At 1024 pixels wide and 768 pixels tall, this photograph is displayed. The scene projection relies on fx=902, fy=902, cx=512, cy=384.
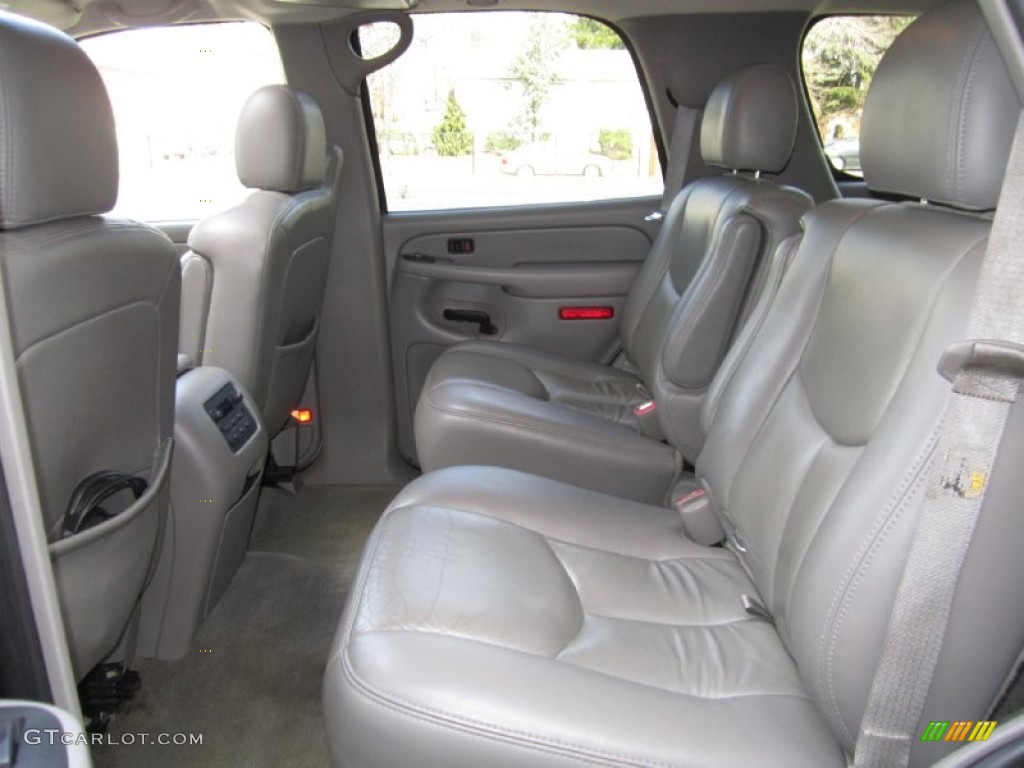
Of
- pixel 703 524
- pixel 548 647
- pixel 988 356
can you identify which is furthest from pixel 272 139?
pixel 988 356

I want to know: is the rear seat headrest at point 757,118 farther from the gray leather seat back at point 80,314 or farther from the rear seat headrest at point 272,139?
the gray leather seat back at point 80,314

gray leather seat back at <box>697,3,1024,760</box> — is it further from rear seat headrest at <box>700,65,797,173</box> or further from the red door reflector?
the red door reflector

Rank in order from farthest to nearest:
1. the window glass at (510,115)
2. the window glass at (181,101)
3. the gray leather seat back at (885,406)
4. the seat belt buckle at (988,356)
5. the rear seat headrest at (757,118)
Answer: the window glass at (510,115) < the window glass at (181,101) < the rear seat headrest at (757,118) < the gray leather seat back at (885,406) < the seat belt buckle at (988,356)

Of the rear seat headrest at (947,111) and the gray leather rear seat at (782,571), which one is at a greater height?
the rear seat headrest at (947,111)

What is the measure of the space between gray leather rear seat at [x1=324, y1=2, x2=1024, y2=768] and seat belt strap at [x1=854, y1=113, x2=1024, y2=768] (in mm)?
30

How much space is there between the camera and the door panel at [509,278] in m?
3.09

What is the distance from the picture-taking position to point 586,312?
122 inches

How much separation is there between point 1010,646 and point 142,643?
164 cm

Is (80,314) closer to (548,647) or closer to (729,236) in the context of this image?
(548,647)

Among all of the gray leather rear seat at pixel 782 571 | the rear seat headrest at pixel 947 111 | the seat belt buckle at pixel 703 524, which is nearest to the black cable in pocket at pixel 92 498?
the gray leather rear seat at pixel 782 571

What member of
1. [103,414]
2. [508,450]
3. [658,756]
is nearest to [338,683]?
[658,756]

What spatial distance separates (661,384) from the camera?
7.09 ft

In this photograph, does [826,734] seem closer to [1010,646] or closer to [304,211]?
[1010,646]

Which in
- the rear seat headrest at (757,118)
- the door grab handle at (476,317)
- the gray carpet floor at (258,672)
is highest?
the rear seat headrest at (757,118)
